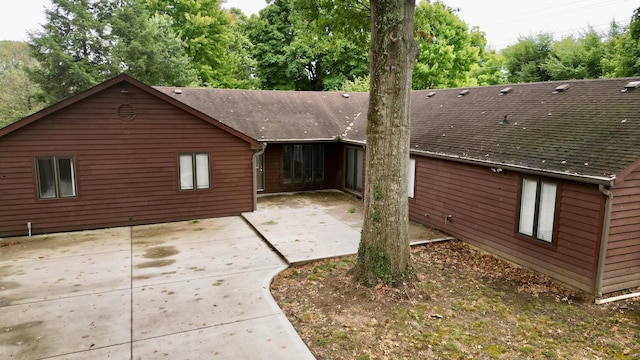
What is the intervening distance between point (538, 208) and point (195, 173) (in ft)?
30.6

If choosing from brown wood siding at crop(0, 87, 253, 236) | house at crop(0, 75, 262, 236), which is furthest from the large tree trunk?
brown wood siding at crop(0, 87, 253, 236)

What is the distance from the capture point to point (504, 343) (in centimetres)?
585

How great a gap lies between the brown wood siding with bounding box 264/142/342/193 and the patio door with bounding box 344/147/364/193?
602mm

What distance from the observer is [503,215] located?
940 centimetres

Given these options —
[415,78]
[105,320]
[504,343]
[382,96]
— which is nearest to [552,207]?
[504,343]

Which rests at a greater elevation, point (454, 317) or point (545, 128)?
point (545, 128)

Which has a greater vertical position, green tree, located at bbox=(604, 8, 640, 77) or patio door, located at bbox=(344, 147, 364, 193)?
green tree, located at bbox=(604, 8, 640, 77)

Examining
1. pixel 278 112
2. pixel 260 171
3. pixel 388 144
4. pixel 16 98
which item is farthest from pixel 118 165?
pixel 16 98

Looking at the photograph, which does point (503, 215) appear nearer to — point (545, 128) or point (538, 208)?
point (538, 208)

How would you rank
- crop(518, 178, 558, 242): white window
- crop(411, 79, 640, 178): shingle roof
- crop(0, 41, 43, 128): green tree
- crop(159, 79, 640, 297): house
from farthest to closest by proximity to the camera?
1. crop(0, 41, 43, 128): green tree
2. crop(518, 178, 558, 242): white window
3. crop(411, 79, 640, 178): shingle roof
4. crop(159, 79, 640, 297): house

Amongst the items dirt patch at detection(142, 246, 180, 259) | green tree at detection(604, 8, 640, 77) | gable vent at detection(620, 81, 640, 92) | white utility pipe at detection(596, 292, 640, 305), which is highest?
green tree at detection(604, 8, 640, 77)

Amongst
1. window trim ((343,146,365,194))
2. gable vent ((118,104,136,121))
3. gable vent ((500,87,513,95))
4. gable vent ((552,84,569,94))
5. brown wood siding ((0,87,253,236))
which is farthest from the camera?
window trim ((343,146,365,194))

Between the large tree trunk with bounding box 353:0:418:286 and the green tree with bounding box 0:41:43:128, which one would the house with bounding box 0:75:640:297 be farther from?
the green tree with bounding box 0:41:43:128

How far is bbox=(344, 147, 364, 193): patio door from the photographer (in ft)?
52.2
